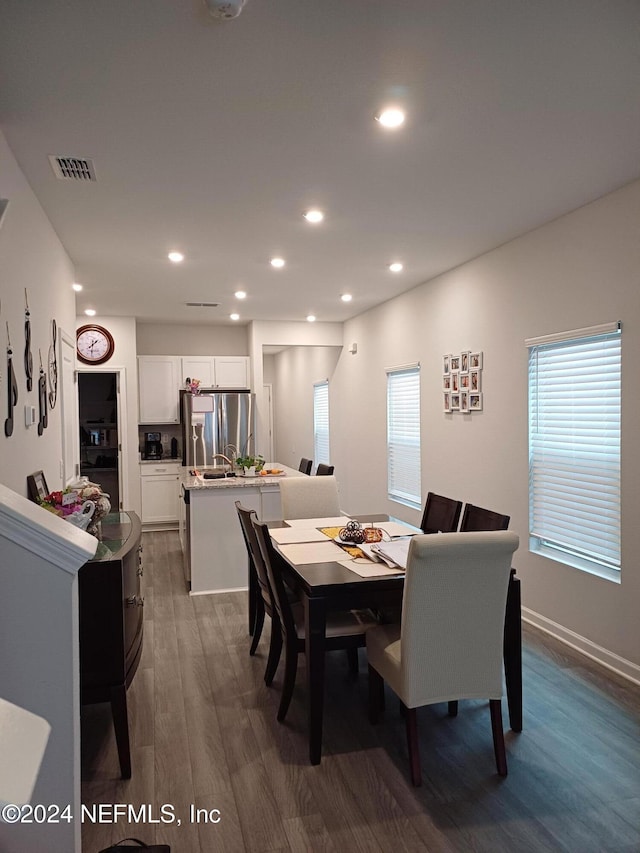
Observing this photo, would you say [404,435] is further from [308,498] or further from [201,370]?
[201,370]

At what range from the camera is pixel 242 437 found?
7.64m

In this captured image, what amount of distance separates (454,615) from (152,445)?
20.5 feet

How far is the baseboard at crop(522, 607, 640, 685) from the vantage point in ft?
10.8

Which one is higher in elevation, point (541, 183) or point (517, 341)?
point (541, 183)

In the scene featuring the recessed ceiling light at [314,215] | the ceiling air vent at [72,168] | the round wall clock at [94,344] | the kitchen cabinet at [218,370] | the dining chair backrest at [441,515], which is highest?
the recessed ceiling light at [314,215]

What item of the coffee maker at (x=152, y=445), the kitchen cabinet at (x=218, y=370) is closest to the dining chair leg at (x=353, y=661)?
the coffee maker at (x=152, y=445)

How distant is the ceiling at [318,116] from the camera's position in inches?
74.5

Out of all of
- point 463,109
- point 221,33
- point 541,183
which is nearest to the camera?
point 221,33

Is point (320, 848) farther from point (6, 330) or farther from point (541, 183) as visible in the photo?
point (541, 183)

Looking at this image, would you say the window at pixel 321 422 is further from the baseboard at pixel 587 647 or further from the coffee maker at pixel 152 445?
the baseboard at pixel 587 647

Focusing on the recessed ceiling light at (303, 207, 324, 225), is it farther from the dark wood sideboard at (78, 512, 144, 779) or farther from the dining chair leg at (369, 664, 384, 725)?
the dining chair leg at (369, 664, 384, 725)

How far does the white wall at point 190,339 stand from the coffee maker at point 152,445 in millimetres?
1129

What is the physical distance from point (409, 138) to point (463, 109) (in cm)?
31

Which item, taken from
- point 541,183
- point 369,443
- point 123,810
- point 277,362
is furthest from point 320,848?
point 277,362
